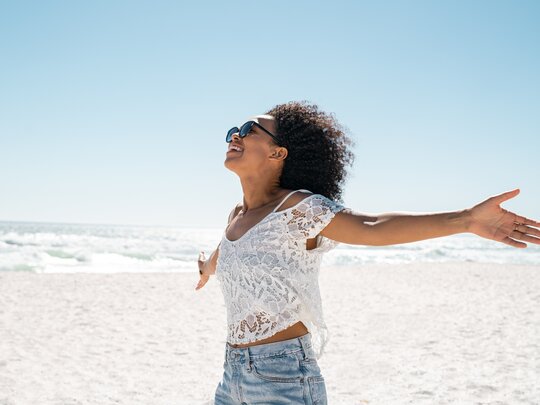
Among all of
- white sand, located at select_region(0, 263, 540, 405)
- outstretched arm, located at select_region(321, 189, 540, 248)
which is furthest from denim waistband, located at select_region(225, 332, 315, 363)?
white sand, located at select_region(0, 263, 540, 405)

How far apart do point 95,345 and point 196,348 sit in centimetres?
140

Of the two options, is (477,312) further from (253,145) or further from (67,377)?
(253,145)

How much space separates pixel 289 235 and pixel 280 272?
131mm

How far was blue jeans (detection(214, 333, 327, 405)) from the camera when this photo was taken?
1.78 metres

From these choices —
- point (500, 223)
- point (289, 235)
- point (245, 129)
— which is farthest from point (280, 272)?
point (500, 223)

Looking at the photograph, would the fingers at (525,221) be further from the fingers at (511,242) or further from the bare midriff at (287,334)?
the bare midriff at (287,334)

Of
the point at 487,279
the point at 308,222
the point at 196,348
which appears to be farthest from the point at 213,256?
the point at 487,279

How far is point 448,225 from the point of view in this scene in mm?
1581

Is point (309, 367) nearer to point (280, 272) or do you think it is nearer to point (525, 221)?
point (280, 272)

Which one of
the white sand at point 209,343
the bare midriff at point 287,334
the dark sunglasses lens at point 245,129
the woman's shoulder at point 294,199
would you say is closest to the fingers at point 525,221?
the woman's shoulder at point 294,199

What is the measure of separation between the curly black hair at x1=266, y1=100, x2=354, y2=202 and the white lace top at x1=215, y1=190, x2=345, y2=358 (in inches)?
8.6

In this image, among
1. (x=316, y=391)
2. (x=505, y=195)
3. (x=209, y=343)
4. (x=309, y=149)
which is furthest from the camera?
(x=209, y=343)

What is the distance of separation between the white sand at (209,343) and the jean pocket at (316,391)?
3.69 metres

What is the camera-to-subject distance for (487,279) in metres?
17.0
